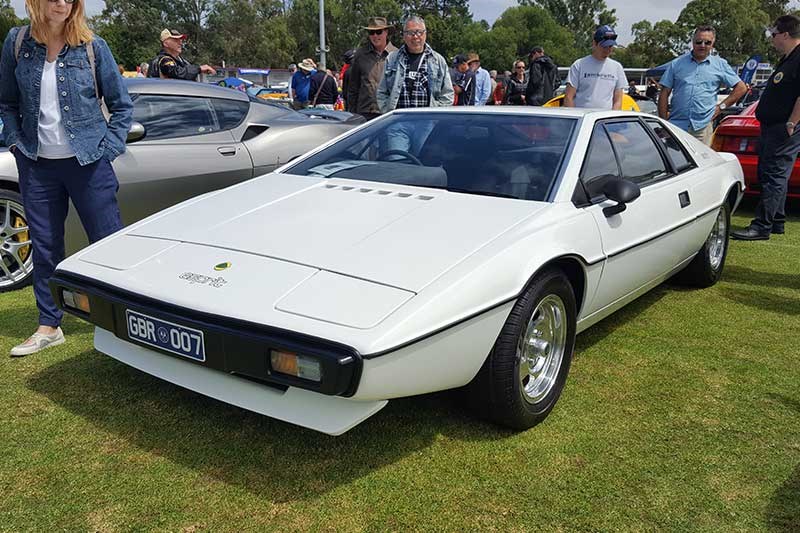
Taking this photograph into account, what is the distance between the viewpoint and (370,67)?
20.5 ft

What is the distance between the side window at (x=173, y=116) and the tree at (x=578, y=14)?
4012 inches

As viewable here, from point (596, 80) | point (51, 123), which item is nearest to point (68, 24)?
point (51, 123)

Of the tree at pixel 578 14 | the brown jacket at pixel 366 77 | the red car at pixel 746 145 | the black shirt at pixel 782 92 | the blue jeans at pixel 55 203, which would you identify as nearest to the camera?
the blue jeans at pixel 55 203

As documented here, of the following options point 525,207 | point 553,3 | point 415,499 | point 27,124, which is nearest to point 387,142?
point 525,207

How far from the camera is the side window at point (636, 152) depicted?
3291 mm

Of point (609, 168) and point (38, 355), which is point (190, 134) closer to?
point (38, 355)

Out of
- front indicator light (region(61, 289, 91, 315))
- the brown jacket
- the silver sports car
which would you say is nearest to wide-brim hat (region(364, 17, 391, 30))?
the brown jacket

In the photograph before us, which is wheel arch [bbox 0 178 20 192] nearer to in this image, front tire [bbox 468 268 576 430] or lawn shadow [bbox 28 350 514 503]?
lawn shadow [bbox 28 350 514 503]

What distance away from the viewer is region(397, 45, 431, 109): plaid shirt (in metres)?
5.39

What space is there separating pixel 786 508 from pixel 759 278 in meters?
2.99

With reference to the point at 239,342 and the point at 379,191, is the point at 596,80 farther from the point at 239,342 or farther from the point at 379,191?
the point at 239,342

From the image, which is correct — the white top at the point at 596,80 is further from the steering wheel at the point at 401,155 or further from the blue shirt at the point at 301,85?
the blue shirt at the point at 301,85

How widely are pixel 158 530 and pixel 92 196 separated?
71.5 inches

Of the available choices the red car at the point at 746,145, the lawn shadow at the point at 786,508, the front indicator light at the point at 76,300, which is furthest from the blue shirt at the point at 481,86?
the lawn shadow at the point at 786,508
